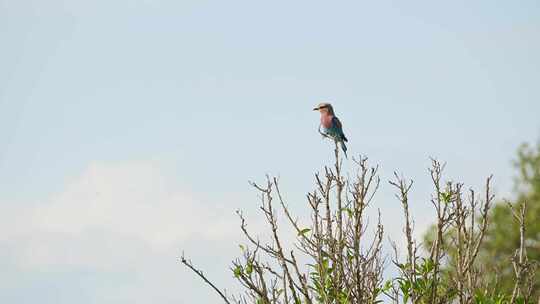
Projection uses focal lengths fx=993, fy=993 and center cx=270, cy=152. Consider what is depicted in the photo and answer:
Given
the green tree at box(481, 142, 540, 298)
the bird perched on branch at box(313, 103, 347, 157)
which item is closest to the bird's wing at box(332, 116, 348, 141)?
the bird perched on branch at box(313, 103, 347, 157)

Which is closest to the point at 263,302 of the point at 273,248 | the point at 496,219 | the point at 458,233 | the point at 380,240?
the point at 273,248

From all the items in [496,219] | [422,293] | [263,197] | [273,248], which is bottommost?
[422,293]

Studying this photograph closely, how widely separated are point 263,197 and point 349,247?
1002mm

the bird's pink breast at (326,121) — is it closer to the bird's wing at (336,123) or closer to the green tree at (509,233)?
the bird's wing at (336,123)

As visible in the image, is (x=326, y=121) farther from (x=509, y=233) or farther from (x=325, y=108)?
(x=509, y=233)

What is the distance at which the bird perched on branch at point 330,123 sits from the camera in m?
17.1

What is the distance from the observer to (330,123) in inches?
695

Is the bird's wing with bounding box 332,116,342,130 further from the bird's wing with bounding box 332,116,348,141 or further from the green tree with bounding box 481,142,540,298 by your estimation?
the green tree with bounding box 481,142,540,298

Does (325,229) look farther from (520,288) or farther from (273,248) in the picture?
(520,288)

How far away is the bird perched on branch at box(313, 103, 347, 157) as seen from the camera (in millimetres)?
17078

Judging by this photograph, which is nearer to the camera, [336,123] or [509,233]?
[336,123]

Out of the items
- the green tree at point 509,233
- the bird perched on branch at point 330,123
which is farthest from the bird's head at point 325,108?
the green tree at point 509,233

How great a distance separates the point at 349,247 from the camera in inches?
331

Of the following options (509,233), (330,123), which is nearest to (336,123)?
(330,123)
